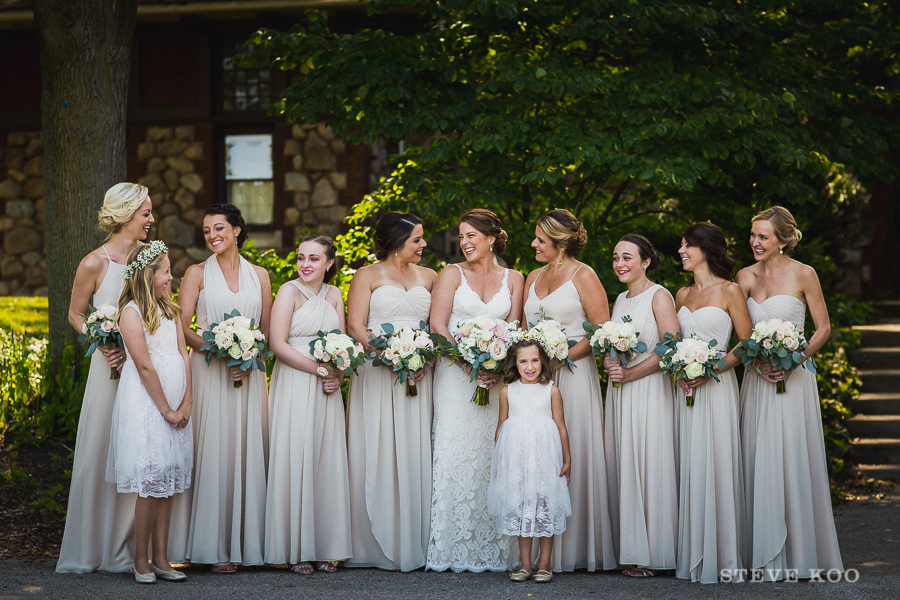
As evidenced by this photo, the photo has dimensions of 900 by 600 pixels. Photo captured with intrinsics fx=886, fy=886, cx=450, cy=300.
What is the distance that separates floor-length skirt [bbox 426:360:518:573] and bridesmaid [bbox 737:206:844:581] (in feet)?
5.22

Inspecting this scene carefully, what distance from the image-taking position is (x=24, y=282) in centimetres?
1327

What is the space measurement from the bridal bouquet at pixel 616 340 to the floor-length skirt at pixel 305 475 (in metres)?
1.69

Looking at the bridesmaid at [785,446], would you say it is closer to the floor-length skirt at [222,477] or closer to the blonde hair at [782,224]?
the blonde hair at [782,224]

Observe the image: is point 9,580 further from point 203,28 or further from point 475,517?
point 203,28

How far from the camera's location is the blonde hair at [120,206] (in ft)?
18.5

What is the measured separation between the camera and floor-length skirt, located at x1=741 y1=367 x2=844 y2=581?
5.46 metres

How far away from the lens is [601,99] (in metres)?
7.54

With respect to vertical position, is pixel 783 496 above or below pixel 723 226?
below

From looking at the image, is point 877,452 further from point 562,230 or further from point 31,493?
point 31,493

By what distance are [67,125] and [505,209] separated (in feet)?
12.5

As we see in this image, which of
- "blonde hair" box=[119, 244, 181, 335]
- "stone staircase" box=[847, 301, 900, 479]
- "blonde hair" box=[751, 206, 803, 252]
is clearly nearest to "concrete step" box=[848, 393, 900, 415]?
"stone staircase" box=[847, 301, 900, 479]

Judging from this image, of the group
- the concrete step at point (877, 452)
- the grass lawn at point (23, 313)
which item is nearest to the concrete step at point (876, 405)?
the concrete step at point (877, 452)

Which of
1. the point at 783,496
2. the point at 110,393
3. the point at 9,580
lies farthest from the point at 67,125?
the point at 783,496

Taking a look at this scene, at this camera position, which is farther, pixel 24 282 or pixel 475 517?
pixel 24 282
